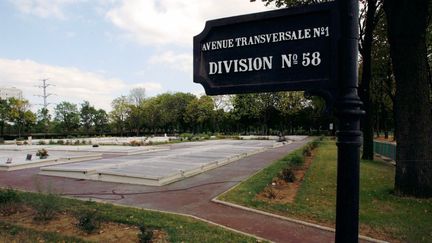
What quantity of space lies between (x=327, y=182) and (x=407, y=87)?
434 centimetres

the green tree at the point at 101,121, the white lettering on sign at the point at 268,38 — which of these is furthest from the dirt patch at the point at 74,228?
the green tree at the point at 101,121

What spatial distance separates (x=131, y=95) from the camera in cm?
8669

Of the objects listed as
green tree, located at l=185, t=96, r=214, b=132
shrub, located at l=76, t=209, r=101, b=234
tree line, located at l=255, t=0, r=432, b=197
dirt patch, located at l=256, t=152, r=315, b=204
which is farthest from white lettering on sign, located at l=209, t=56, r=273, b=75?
green tree, located at l=185, t=96, r=214, b=132

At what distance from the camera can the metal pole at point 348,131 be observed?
→ 2166mm

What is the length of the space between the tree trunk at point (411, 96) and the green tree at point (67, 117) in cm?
7489

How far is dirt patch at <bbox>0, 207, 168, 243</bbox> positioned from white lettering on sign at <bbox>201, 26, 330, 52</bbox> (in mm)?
4290

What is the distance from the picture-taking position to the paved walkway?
275 inches

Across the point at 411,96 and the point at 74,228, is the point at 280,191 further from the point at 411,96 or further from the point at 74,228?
the point at 74,228

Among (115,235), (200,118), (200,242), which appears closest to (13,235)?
(115,235)

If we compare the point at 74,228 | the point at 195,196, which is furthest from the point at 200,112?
the point at 74,228

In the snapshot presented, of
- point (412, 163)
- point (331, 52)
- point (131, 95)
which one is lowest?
point (412, 163)

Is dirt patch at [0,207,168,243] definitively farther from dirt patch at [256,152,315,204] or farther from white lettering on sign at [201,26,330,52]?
white lettering on sign at [201,26,330,52]

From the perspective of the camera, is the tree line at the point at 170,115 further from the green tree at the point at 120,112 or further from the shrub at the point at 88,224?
the shrub at the point at 88,224

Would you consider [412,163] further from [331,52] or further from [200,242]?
[331,52]
